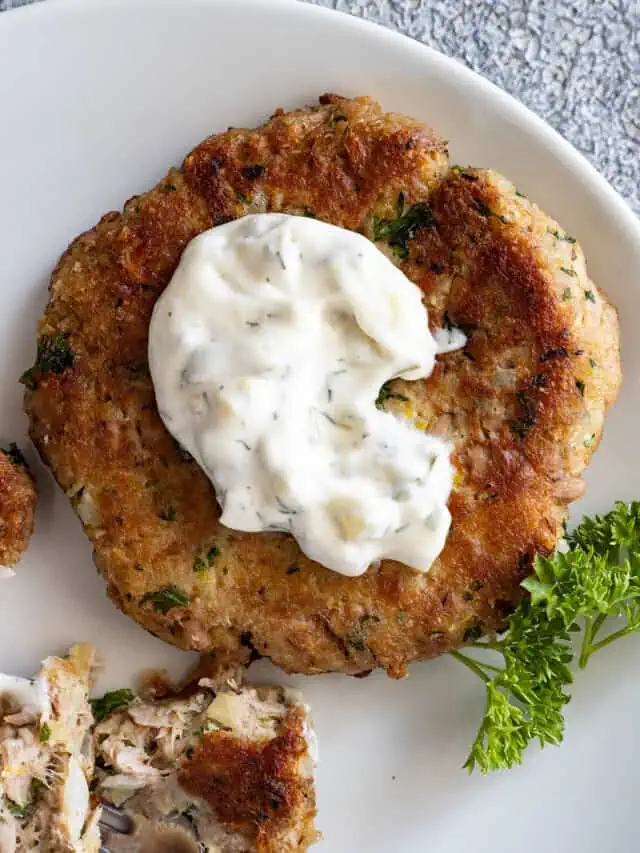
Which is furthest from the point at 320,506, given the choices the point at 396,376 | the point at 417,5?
the point at 417,5

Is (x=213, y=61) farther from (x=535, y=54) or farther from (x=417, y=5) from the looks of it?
(x=535, y=54)

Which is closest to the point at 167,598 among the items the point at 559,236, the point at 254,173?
the point at 254,173

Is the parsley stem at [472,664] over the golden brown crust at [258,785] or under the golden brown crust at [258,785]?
over

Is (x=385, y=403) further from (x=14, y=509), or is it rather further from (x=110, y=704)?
(x=110, y=704)

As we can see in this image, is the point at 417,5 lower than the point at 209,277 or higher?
higher

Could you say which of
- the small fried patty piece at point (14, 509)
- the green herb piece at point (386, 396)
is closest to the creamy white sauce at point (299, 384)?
the green herb piece at point (386, 396)

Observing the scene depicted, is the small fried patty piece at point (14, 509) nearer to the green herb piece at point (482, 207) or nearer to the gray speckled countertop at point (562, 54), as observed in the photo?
the green herb piece at point (482, 207)
